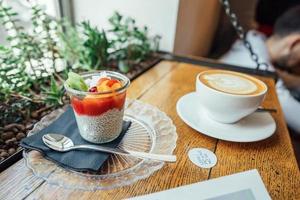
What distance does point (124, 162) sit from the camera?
1.33 ft

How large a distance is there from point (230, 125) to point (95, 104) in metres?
0.26

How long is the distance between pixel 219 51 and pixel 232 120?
1230mm

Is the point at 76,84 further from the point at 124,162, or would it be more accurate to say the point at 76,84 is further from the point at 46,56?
the point at 46,56

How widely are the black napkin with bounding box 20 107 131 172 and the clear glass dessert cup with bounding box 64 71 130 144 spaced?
15 millimetres

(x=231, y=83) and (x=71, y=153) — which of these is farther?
(x=231, y=83)

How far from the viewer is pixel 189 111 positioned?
1.76 feet

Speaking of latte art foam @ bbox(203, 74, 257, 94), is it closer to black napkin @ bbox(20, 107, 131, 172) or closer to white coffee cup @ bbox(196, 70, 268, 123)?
white coffee cup @ bbox(196, 70, 268, 123)

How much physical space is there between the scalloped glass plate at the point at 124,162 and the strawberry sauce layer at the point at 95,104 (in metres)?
0.07

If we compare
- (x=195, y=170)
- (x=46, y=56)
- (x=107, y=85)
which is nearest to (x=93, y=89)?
(x=107, y=85)

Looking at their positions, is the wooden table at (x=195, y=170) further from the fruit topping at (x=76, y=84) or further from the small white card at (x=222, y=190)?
the fruit topping at (x=76, y=84)

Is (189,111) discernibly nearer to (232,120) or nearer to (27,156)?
(232,120)

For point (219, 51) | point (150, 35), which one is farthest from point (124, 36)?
point (219, 51)

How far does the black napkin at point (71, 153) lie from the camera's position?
381 mm

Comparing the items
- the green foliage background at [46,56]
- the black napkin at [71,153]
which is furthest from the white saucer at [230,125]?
the green foliage background at [46,56]
